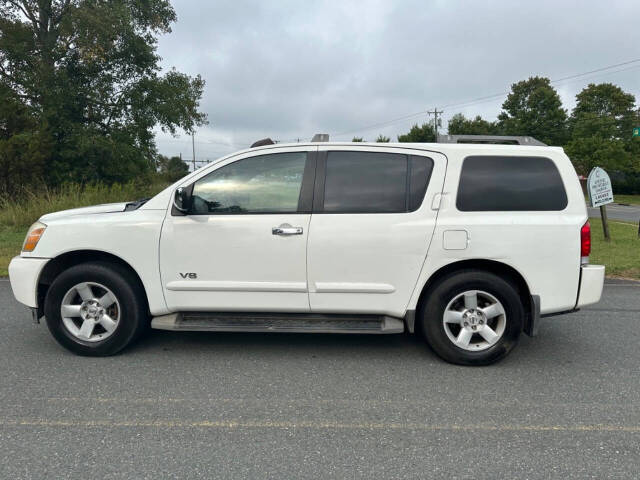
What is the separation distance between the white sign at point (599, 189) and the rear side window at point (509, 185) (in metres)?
6.63

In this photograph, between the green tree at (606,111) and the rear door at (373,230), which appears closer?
the rear door at (373,230)

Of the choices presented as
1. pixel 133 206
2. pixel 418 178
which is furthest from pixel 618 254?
pixel 133 206

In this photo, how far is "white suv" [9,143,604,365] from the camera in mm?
3850

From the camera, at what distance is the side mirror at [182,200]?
396 cm

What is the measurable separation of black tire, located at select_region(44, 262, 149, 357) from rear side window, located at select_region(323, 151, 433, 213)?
1819mm

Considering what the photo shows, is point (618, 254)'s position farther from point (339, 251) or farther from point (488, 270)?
point (339, 251)

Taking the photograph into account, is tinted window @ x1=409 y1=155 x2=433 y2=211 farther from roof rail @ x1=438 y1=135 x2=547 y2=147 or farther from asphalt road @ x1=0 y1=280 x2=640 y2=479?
asphalt road @ x1=0 y1=280 x2=640 y2=479

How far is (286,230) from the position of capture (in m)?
3.89

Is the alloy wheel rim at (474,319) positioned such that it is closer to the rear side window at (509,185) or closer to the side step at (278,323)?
the side step at (278,323)

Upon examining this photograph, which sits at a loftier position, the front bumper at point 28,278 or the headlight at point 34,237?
the headlight at point 34,237

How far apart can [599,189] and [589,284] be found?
689 cm

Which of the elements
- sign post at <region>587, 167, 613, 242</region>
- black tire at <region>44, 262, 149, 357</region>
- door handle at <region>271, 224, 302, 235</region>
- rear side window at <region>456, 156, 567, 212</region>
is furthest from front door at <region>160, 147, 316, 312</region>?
sign post at <region>587, 167, 613, 242</region>

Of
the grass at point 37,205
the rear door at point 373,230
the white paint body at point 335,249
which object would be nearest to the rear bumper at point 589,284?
the white paint body at point 335,249

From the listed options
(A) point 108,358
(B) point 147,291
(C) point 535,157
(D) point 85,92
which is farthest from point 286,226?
(D) point 85,92
